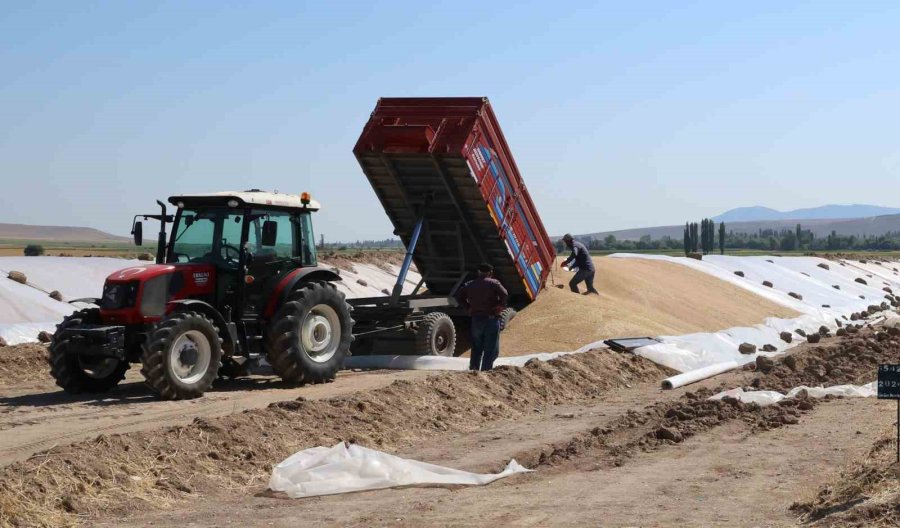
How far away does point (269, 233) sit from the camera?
13812 mm

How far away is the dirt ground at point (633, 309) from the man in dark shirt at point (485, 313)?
1.86 metres

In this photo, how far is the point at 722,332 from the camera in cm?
2017

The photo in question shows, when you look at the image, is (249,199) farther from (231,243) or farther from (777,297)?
(777,297)

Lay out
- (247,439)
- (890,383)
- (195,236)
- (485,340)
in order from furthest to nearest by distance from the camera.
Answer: (485,340) → (195,236) → (247,439) → (890,383)

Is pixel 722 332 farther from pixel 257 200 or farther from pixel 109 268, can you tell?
pixel 109 268

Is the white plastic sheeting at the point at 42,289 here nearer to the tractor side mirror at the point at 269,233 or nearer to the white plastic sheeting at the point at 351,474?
the tractor side mirror at the point at 269,233

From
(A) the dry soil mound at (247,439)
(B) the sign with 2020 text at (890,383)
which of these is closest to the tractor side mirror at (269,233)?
(A) the dry soil mound at (247,439)

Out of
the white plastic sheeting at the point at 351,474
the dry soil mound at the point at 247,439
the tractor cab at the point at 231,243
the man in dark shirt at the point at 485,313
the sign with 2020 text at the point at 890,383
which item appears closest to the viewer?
the dry soil mound at the point at 247,439

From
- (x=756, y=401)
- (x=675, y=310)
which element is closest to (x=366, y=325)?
(x=756, y=401)

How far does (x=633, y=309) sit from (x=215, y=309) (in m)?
9.56

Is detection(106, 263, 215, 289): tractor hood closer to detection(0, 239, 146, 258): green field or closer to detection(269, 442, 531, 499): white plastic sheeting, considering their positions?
detection(0, 239, 146, 258): green field

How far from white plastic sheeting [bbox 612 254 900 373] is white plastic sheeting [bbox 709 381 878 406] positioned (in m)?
3.52

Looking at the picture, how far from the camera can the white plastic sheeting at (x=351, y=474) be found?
873 cm

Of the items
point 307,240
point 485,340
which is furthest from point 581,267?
point 307,240
